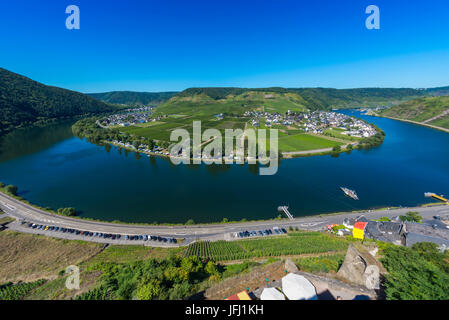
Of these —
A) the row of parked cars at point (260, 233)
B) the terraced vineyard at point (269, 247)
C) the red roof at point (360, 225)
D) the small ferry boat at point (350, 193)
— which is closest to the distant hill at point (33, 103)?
the terraced vineyard at point (269, 247)

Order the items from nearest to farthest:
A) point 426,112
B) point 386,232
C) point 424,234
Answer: point 424,234 < point 386,232 < point 426,112

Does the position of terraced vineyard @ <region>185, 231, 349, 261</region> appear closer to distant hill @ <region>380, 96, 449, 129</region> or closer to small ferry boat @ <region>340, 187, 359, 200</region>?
small ferry boat @ <region>340, 187, 359, 200</region>

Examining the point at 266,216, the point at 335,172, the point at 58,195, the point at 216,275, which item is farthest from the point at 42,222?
the point at 335,172

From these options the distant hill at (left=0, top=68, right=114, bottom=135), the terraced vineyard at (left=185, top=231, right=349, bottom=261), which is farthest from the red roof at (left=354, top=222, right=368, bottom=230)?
the distant hill at (left=0, top=68, right=114, bottom=135)

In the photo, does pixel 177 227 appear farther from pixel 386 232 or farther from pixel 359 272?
pixel 386 232

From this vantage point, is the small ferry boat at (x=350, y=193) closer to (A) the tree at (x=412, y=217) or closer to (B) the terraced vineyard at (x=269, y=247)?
(A) the tree at (x=412, y=217)

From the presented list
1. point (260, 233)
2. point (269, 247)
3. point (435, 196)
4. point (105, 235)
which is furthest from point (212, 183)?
point (435, 196)
